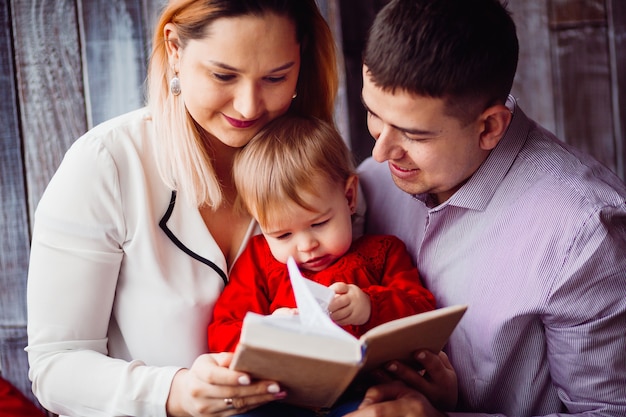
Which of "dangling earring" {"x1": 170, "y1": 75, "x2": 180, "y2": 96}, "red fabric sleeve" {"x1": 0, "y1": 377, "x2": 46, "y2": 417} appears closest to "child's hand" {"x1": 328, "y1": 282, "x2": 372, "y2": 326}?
"dangling earring" {"x1": 170, "y1": 75, "x2": 180, "y2": 96}

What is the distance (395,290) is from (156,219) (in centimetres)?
56

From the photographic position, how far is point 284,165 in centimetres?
158

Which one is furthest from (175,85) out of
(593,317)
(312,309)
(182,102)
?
(593,317)

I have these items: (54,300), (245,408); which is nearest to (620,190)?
(245,408)

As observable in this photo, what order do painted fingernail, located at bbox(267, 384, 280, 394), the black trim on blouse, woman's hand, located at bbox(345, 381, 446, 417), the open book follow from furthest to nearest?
1. the black trim on blouse
2. woman's hand, located at bbox(345, 381, 446, 417)
3. painted fingernail, located at bbox(267, 384, 280, 394)
4. the open book

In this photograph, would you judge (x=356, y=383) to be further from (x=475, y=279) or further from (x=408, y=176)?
(x=408, y=176)

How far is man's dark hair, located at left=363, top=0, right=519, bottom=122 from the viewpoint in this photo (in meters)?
1.44

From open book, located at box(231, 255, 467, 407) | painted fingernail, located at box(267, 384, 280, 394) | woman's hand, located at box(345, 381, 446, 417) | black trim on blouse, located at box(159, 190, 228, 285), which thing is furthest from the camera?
black trim on blouse, located at box(159, 190, 228, 285)

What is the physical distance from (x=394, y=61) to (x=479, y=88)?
0.19 m

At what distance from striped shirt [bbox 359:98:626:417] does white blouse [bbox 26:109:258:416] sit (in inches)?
22.3

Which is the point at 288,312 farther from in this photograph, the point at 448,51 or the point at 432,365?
the point at 448,51

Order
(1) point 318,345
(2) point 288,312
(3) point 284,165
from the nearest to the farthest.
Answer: (1) point 318,345
(2) point 288,312
(3) point 284,165

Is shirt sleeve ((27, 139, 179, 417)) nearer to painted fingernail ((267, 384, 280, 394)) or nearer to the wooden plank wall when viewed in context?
painted fingernail ((267, 384, 280, 394))

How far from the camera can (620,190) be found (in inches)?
61.6
